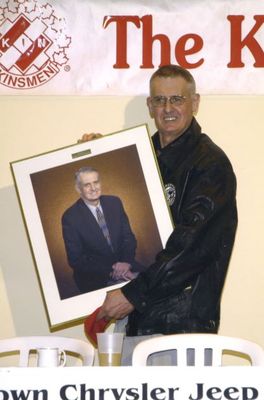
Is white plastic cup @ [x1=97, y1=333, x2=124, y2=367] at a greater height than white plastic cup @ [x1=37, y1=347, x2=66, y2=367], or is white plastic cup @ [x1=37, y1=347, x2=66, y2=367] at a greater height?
white plastic cup @ [x1=37, y1=347, x2=66, y2=367]

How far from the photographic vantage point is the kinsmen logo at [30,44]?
12.8 ft

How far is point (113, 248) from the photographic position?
3.26 meters

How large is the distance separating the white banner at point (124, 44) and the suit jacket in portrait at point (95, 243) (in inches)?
30.1

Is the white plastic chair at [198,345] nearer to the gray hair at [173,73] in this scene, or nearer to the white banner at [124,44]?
the gray hair at [173,73]

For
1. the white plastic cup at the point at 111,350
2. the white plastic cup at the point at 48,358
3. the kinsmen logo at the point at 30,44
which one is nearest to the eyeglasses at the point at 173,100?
the kinsmen logo at the point at 30,44

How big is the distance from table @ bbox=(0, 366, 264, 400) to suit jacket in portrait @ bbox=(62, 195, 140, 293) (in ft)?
3.77

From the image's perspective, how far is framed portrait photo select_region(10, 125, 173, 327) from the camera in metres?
3.25

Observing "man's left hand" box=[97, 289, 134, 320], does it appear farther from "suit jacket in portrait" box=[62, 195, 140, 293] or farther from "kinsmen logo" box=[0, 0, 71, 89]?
"kinsmen logo" box=[0, 0, 71, 89]

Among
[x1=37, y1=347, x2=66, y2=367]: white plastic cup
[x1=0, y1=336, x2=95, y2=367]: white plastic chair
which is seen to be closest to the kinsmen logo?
[x1=0, y1=336, x2=95, y2=367]: white plastic chair

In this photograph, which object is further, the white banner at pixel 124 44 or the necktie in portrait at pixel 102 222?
the white banner at pixel 124 44

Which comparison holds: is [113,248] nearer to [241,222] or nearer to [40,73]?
[241,222]

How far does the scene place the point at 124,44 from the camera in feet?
12.8

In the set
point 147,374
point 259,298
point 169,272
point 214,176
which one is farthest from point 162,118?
point 147,374

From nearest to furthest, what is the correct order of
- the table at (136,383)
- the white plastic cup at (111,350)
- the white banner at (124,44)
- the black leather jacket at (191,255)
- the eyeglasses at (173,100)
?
the table at (136,383), the white plastic cup at (111,350), the black leather jacket at (191,255), the eyeglasses at (173,100), the white banner at (124,44)
